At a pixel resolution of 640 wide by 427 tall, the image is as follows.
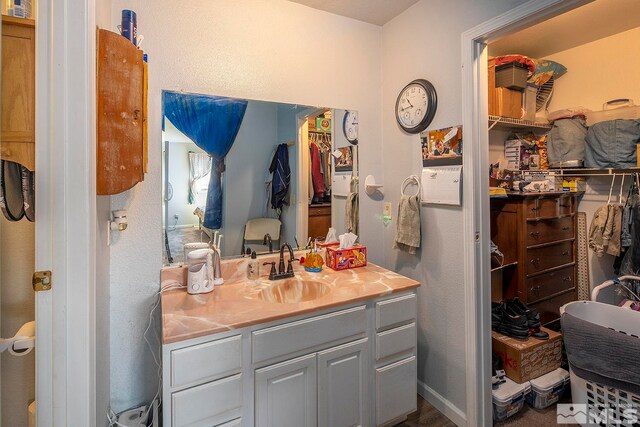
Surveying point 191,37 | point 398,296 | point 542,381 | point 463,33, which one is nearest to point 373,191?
point 398,296

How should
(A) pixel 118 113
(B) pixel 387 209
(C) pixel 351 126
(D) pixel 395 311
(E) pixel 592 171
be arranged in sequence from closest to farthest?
(A) pixel 118 113, (D) pixel 395 311, (C) pixel 351 126, (B) pixel 387 209, (E) pixel 592 171

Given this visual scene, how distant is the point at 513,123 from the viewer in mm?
2379

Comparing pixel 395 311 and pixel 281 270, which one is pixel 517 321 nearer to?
pixel 395 311

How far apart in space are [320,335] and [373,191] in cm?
114

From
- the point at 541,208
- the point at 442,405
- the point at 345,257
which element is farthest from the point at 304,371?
the point at 541,208

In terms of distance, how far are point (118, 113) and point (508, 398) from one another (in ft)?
8.08

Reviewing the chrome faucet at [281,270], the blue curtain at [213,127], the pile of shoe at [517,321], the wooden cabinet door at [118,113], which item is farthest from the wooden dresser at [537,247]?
the wooden cabinet door at [118,113]

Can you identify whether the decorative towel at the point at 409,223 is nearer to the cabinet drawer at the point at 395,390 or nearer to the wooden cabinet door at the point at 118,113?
the cabinet drawer at the point at 395,390

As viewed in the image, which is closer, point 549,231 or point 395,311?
point 395,311

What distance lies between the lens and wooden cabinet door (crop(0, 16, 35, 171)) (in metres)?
0.82

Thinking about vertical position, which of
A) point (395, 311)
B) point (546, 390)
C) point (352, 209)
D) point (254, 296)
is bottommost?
point (546, 390)

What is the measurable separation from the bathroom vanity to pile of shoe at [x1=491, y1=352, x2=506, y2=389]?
0.68 m

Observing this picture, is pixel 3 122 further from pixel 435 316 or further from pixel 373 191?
pixel 435 316

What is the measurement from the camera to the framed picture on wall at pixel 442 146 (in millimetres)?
1674
